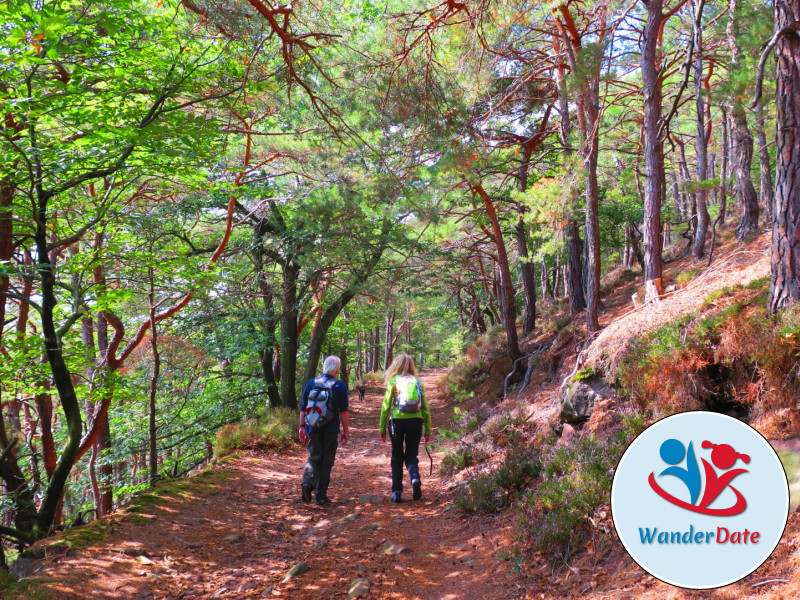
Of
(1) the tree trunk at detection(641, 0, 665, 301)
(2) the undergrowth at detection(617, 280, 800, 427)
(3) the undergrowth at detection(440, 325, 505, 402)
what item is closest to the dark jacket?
(2) the undergrowth at detection(617, 280, 800, 427)

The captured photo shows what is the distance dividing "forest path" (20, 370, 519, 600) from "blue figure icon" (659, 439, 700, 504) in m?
1.50

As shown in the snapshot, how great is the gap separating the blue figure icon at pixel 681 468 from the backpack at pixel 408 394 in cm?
326

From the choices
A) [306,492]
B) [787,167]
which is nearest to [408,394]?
[306,492]

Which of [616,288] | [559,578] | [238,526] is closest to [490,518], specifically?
[559,578]

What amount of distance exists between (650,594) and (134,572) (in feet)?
12.7

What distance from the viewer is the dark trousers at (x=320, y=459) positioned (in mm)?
5984

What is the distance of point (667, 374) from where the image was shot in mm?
4535

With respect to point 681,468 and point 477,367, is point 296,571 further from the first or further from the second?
point 477,367

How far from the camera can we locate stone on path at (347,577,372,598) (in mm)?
3600

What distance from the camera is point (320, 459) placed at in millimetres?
6051

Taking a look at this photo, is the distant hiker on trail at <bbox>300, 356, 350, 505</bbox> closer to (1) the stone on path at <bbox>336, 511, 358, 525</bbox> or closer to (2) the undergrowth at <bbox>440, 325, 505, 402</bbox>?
(1) the stone on path at <bbox>336, 511, 358, 525</bbox>

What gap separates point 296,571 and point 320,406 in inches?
84.0

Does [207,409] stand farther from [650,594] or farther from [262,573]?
[650,594]

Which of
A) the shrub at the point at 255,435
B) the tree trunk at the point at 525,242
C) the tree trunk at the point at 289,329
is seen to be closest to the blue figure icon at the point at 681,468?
the tree trunk at the point at 525,242
